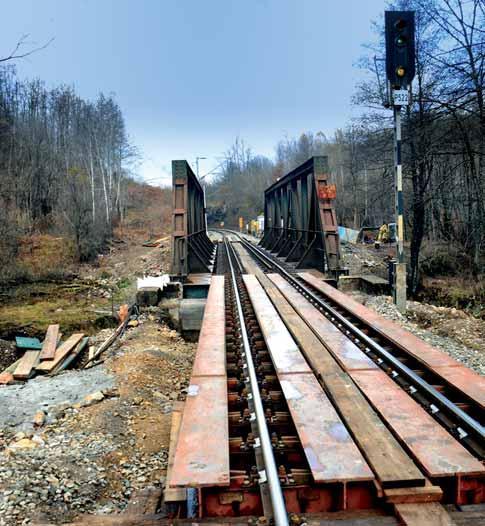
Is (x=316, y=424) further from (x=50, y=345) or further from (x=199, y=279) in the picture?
(x=199, y=279)

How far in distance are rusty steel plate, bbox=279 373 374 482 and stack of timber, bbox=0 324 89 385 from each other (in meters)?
6.04

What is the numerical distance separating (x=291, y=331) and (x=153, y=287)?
578 cm

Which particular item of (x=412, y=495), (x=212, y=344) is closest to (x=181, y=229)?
(x=212, y=344)

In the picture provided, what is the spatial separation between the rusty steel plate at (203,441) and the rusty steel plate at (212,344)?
0.44 meters

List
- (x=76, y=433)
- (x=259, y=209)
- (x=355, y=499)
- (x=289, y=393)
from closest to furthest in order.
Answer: (x=355, y=499)
(x=289, y=393)
(x=76, y=433)
(x=259, y=209)

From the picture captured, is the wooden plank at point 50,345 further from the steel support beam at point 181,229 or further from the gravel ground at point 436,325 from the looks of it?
the gravel ground at point 436,325

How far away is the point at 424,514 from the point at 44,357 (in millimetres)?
9072

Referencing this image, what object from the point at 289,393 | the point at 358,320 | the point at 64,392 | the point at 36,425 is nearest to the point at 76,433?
the point at 36,425

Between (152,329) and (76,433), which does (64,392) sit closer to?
(76,433)

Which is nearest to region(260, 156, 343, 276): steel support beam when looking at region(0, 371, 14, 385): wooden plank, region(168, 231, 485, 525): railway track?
region(168, 231, 485, 525): railway track

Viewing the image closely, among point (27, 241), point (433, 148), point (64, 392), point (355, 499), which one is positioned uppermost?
point (433, 148)

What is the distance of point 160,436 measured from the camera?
504cm

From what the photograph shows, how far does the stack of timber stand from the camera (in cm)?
924

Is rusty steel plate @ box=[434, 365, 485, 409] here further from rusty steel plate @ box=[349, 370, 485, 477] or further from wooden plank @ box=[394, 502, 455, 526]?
wooden plank @ box=[394, 502, 455, 526]
